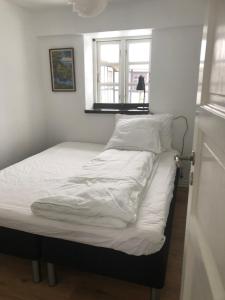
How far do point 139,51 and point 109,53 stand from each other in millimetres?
428

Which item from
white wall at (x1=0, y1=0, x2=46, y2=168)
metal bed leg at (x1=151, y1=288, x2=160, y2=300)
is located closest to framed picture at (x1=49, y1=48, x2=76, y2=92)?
white wall at (x1=0, y1=0, x2=46, y2=168)

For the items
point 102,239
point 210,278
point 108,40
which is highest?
point 108,40

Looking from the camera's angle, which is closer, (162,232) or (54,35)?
(162,232)

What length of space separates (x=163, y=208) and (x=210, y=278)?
2.99ft

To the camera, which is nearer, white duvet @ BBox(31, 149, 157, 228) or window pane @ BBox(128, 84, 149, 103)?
white duvet @ BBox(31, 149, 157, 228)

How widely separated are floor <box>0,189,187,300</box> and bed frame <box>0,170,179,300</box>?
2.9 inches

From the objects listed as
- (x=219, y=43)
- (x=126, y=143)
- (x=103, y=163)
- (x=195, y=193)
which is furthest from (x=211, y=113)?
(x=126, y=143)

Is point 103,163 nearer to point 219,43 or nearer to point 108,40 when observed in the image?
point 219,43

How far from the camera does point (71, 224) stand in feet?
4.58

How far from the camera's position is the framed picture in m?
3.10

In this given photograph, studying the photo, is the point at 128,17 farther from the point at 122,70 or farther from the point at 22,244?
the point at 22,244

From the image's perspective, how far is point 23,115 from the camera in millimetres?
3012

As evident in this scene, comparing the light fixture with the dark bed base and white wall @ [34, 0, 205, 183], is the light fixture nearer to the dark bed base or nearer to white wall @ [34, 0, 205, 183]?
white wall @ [34, 0, 205, 183]

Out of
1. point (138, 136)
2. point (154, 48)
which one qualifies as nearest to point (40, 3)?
point (154, 48)
